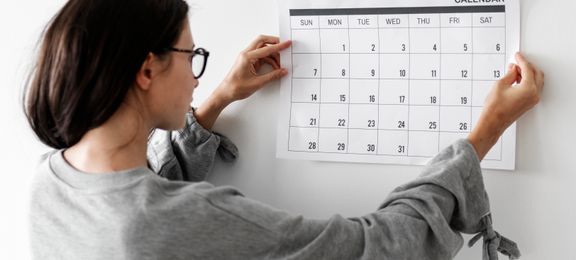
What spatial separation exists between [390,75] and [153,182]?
0.42 metres

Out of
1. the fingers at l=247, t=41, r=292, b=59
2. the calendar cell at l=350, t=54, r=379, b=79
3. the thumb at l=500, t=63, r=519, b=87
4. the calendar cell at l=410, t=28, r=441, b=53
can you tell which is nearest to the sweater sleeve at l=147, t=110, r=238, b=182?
the fingers at l=247, t=41, r=292, b=59

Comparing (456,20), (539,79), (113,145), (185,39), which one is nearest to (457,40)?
(456,20)

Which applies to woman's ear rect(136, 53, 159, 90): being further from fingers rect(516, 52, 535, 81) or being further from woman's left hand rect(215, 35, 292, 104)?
fingers rect(516, 52, 535, 81)

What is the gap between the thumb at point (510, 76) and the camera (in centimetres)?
83

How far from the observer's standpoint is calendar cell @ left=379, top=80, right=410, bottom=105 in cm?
91

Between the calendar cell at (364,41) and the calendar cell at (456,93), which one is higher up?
the calendar cell at (364,41)

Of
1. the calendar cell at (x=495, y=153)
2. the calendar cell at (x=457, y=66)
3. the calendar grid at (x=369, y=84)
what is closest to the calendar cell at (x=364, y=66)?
the calendar grid at (x=369, y=84)

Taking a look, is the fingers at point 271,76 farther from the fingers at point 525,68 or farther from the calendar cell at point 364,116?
the fingers at point 525,68

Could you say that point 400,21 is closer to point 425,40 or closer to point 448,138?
point 425,40

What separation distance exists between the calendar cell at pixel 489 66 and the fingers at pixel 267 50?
1.01 ft

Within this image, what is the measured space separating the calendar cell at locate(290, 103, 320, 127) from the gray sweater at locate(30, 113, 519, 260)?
223 mm

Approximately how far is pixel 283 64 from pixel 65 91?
0.39 meters

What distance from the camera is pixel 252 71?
989 mm

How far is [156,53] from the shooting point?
75 cm
